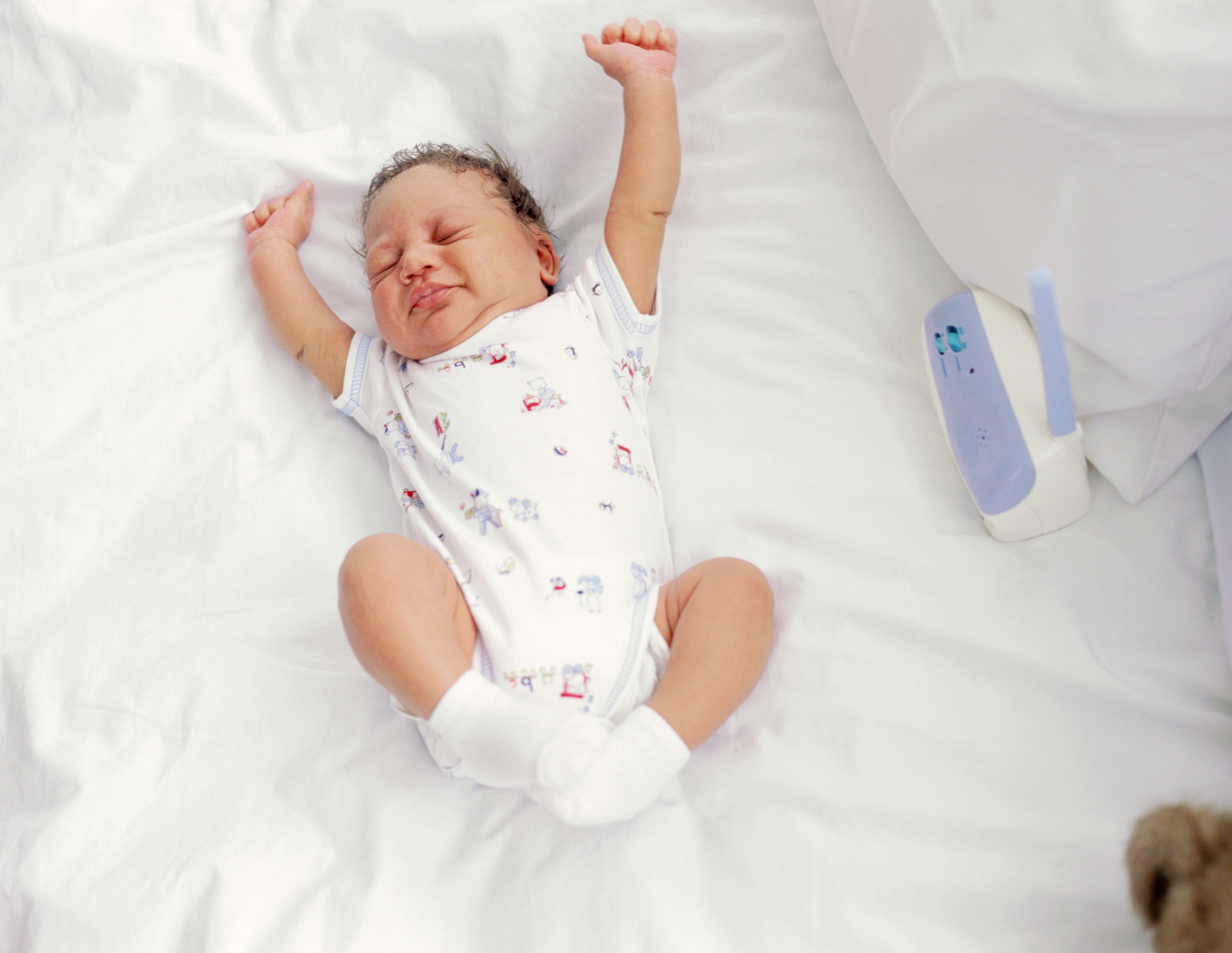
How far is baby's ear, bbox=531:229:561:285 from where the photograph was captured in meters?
1.17

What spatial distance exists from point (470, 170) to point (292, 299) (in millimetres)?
269

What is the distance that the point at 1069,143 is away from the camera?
783 millimetres

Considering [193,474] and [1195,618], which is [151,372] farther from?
[1195,618]

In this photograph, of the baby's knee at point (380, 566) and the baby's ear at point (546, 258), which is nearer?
the baby's knee at point (380, 566)

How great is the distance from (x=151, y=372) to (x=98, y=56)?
1.49 feet

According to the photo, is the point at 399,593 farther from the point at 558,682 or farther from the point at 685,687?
the point at 685,687

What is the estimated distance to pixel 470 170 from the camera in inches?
45.5

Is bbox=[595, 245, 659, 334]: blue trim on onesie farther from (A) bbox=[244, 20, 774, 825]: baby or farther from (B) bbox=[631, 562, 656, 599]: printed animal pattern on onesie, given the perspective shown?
(B) bbox=[631, 562, 656, 599]: printed animal pattern on onesie

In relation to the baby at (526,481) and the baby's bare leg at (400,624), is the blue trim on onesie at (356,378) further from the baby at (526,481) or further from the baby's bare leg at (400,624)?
the baby's bare leg at (400,624)

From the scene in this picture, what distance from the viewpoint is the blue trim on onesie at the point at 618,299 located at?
1084 mm

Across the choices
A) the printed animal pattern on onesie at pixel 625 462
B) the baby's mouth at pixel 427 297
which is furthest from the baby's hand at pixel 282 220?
the printed animal pattern on onesie at pixel 625 462

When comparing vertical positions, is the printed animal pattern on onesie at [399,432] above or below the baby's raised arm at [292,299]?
below

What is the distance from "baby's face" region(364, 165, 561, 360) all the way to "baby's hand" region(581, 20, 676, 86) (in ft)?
0.67

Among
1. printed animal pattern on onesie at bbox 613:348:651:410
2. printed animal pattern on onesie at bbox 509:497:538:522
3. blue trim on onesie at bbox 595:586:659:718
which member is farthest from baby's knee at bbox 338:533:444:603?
printed animal pattern on onesie at bbox 613:348:651:410
